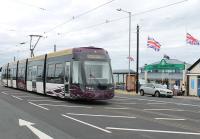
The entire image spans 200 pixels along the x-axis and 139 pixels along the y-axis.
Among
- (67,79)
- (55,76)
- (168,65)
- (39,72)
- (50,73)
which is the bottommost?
(67,79)

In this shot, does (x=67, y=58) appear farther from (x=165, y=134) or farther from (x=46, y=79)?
(x=165, y=134)

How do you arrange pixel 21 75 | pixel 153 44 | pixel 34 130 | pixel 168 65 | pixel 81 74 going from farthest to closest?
pixel 168 65 → pixel 153 44 → pixel 21 75 → pixel 81 74 → pixel 34 130

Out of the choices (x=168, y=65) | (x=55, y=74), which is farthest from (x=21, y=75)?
(x=168, y=65)

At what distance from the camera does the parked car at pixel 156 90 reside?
3994 centimetres

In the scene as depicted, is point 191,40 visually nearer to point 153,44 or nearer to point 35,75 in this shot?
point 153,44

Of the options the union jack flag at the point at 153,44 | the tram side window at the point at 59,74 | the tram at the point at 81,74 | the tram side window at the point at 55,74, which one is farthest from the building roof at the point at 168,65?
the tram side window at the point at 59,74

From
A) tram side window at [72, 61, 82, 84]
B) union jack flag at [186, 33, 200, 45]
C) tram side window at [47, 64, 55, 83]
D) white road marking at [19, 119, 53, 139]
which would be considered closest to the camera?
white road marking at [19, 119, 53, 139]

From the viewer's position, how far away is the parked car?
1572 inches

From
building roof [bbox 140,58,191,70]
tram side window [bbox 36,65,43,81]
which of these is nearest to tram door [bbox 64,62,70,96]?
tram side window [bbox 36,65,43,81]

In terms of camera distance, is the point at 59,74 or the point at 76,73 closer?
the point at 76,73

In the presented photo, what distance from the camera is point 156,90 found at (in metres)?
40.4

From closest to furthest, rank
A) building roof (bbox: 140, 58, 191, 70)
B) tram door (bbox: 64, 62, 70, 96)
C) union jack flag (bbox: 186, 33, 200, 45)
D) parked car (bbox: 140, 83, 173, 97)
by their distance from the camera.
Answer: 1. tram door (bbox: 64, 62, 70, 96)
2. parked car (bbox: 140, 83, 173, 97)
3. union jack flag (bbox: 186, 33, 200, 45)
4. building roof (bbox: 140, 58, 191, 70)

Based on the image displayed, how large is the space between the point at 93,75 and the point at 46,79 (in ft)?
23.6

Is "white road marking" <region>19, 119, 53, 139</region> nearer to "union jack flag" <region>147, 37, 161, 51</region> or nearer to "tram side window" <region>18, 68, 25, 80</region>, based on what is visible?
"tram side window" <region>18, 68, 25, 80</region>
